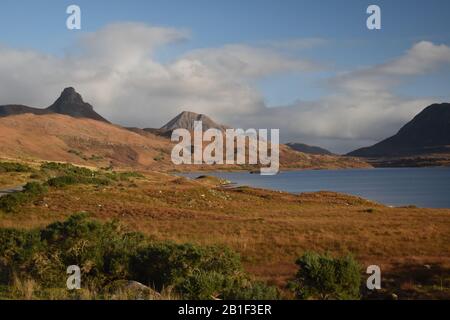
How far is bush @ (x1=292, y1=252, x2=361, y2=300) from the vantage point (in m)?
14.5

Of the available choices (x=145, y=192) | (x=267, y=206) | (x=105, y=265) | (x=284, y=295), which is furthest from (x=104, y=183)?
(x=284, y=295)

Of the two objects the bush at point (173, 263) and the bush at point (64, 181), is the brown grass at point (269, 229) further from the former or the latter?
the bush at point (173, 263)

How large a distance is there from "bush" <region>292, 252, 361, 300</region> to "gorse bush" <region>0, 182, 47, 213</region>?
Result: 27015 mm

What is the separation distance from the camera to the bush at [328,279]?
14.5 m

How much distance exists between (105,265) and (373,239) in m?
17.6

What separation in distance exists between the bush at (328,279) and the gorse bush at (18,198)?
2701 centimetres

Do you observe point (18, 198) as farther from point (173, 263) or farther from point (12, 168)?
point (12, 168)

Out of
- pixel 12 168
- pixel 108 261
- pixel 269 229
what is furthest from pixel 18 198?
pixel 12 168

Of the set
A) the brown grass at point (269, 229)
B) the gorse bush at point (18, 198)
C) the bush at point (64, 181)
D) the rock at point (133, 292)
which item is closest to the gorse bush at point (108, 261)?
the rock at point (133, 292)

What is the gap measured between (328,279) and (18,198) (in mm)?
29422

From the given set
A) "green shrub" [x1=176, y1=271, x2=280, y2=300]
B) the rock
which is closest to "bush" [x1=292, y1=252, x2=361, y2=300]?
"green shrub" [x1=176, y1=271, x2=280, y2=300]

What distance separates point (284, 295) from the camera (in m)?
13.3

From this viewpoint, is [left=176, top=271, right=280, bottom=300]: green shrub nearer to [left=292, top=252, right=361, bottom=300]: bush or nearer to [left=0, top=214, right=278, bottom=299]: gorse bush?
[left=0, top=214, right=278, bottom=299]: gorse bush
